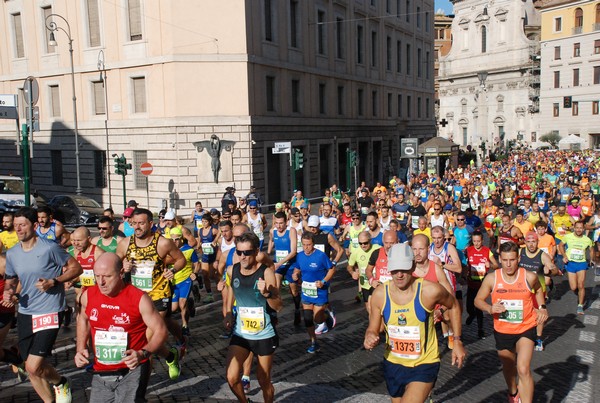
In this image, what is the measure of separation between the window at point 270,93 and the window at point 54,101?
449 inches

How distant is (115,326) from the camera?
4.54 m

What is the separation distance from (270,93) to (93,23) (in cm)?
934

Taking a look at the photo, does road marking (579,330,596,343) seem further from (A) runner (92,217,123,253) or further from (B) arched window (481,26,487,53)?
(B) arched window (481,26,487,53)

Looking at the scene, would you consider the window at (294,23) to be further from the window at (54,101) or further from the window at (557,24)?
the window at (557,24)

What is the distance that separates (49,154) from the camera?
33938 mm

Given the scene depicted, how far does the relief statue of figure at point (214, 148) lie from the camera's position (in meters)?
27.7

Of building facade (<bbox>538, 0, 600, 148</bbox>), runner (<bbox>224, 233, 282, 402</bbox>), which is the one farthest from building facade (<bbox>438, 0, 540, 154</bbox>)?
runner (<bbox>224, 233, 282, 402</bbox>)

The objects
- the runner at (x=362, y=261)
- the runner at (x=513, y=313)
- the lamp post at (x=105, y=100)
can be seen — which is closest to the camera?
the runner at (x=513, y=313)

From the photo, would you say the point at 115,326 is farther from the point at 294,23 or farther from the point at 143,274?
the point at 294,23

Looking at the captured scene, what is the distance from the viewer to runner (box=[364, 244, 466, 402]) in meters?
4.86

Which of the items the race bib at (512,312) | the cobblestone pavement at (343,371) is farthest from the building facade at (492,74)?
the race bib at (512,312)

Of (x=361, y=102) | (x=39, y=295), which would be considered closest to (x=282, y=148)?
(x=361, y=102)

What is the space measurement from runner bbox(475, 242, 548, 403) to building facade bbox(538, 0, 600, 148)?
66639mm

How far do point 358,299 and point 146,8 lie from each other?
70.1 ft
